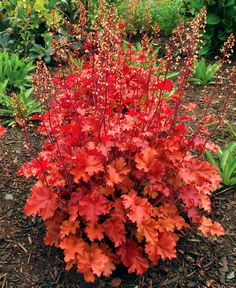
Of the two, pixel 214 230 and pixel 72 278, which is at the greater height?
pixel 214 230

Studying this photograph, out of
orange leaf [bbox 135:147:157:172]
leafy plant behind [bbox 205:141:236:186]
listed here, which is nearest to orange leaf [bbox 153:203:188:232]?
orange leaf [bbox 135:147:157:172]

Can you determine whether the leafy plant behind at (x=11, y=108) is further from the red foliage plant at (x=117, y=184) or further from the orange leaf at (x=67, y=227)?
the orange leaf at (x=67, y=227)

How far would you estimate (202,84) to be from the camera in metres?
5.26

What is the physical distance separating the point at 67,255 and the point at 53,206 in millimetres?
301

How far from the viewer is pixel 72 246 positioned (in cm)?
257

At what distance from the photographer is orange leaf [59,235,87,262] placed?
8.23 ft

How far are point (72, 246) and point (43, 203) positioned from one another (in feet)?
1.04

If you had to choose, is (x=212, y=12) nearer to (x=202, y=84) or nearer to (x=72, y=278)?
(x=202, y=84)

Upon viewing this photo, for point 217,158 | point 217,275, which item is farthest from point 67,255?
point 217,158

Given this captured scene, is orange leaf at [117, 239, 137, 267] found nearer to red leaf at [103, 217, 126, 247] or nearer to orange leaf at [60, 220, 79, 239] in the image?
red leaf at [103, 217, 126, 247]

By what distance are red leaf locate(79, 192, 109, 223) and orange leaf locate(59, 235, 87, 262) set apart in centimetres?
20

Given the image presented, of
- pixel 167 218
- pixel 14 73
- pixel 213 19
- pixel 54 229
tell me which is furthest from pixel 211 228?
pixel 213 19

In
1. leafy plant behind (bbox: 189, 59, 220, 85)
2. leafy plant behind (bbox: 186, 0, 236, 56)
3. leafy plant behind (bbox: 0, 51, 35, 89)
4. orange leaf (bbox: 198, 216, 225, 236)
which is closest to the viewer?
orange leaf (bbox: 198, 216, 225, 236)

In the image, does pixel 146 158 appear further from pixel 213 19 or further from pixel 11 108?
pixel 213 19
